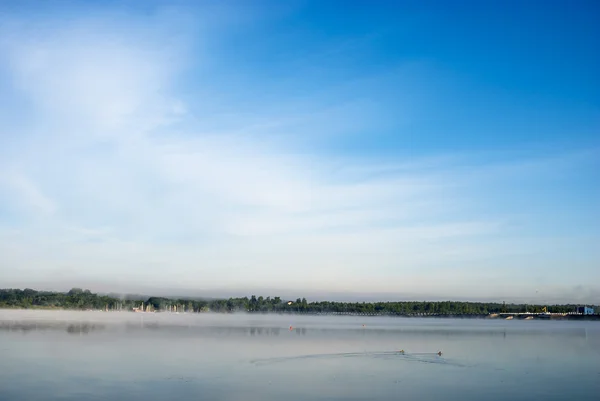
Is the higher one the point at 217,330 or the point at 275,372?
the point at 275,372

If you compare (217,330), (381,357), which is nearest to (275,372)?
(381,357)

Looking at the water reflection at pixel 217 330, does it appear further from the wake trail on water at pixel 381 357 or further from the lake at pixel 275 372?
the wake trail on water at pixel 381 357

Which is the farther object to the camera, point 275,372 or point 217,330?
point 217,330

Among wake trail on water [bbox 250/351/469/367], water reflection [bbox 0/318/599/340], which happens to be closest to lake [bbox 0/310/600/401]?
wake trail on water [bbox 250/351/469/367]

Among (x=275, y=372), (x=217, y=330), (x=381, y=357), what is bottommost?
(x=217, y=330)

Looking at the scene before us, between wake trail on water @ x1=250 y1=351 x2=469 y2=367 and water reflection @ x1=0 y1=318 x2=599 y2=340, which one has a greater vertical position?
wake trail on water @ x1=250 y1=351 x2=469 y2=367

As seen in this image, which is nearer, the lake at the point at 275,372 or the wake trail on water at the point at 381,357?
the lake at the point at 275,372

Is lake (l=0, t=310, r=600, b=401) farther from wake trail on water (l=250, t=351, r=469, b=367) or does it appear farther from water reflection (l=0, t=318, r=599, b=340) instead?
water reflection (l=0, t=318, r=599, b=340)

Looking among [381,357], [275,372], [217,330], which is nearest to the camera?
[275,372]

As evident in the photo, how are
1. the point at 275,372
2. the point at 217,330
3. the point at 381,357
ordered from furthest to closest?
the point at 217,330 < the point at 381,357 < the point at 275,372

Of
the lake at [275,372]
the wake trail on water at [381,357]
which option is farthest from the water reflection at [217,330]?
the wake trail on water at [381,357]

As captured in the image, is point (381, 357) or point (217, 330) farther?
point (217, 330)

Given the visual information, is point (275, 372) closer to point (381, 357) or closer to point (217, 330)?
point (381, 357)

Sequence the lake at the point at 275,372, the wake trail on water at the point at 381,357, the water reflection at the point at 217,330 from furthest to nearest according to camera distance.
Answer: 1. the water reflection at the point at 217,330
2. the wake trail on water at the point at 381,357
3. the lake at the point at 275,372
